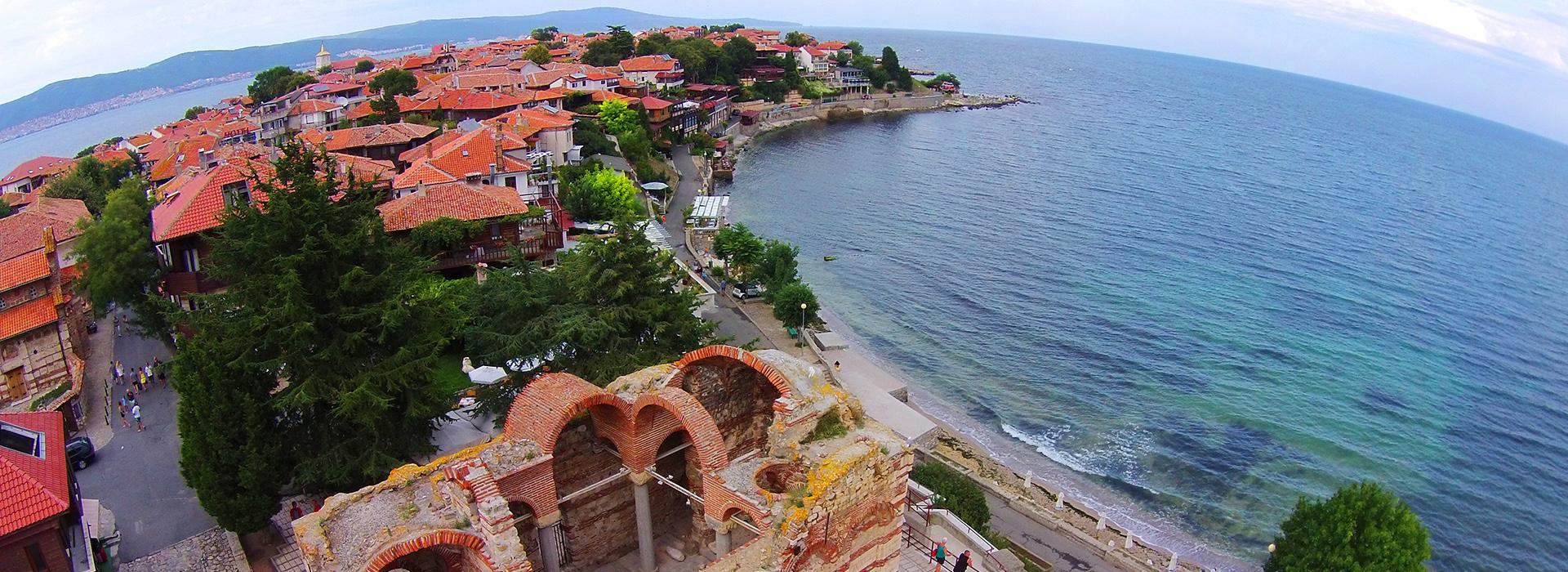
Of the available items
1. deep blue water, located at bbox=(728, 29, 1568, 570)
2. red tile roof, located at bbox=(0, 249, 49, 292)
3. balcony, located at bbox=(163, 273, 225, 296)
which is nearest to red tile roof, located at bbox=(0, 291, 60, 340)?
red tile roof, located at bbox=(0, 249, 49, 292)

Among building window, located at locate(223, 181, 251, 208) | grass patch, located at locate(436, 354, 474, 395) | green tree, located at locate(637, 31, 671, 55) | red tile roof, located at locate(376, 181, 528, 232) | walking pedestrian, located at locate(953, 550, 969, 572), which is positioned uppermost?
green tree, located at locate(637, 31, 671, 55)

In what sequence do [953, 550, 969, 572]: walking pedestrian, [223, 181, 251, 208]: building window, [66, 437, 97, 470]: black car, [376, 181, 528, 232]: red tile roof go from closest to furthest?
[953, 550, 969, 572]: walking pedestrian → [66, 437, 97, 470]: black car → [223, 181, 251, 208]: building window → [376, 181, 528, 232]: red tile roof

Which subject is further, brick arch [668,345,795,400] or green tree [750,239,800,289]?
green tree [750,239,800,289]

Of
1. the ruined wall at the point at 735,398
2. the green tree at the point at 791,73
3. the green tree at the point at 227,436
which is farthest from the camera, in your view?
the green tree at the point at 791,73

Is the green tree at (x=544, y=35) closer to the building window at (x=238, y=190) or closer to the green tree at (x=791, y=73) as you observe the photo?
the green tree at (x=791, y=73)

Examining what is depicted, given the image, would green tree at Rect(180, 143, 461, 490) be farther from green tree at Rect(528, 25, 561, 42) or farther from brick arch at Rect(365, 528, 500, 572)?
green tree at Rect(528, 25, 561, 42)

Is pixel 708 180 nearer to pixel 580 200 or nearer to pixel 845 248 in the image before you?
pixel 845 248

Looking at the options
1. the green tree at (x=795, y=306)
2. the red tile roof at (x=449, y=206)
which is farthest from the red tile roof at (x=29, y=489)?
the green tree at (x=795, y=306)
